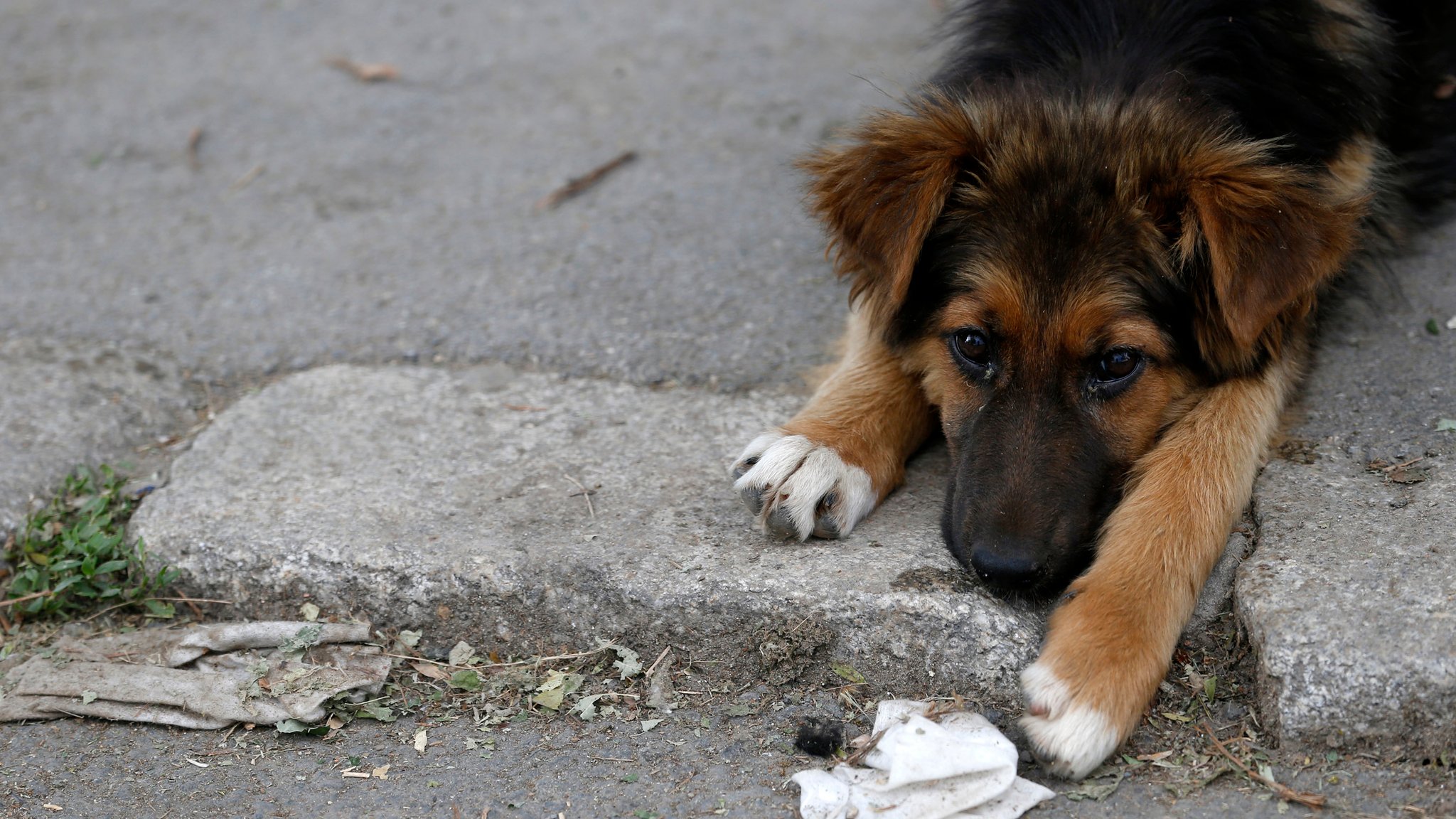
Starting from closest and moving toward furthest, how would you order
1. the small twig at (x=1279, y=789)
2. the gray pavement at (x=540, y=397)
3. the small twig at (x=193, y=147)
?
1. the small twig at (x=1279, y=789)
2. the gray pavement at (x=540, y=397)
3. the small twig at (x=193, y=147)

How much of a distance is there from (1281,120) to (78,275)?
4702 millimetres

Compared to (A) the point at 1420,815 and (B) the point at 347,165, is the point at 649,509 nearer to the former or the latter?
(A) the point at 1420,815

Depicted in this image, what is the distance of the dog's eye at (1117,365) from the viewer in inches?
130

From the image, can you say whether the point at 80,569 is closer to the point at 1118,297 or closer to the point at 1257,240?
the point at 1118,297

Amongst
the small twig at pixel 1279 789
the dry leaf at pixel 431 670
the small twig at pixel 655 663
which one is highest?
the small twig at pixel 1279 789

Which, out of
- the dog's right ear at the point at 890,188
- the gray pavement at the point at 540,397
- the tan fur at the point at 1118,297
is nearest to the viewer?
the gray pavement at the point at 540,397

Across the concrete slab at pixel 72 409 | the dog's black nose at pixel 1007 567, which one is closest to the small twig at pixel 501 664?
the dog's black nose at pixel 1007 567

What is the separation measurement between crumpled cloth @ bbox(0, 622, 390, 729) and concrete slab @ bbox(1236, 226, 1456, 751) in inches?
89.7

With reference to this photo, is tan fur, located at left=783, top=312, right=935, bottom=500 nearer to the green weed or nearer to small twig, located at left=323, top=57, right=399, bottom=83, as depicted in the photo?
the green weed

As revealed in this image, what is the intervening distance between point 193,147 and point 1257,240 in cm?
531

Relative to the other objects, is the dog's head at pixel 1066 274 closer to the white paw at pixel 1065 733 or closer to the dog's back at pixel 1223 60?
the dog's back at pixel 1223 60

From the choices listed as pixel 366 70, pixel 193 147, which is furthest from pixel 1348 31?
pixel 193 147

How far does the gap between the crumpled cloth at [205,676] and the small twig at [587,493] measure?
2.26ft

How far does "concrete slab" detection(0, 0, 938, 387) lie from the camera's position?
4766 mm
